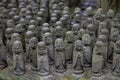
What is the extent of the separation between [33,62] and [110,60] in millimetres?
684

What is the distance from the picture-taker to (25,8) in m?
3.13

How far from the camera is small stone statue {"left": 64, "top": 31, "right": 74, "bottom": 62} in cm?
244

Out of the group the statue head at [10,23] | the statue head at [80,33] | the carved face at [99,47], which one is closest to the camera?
the carved face at [99,47]

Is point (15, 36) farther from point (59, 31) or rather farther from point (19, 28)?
point (59, 31)

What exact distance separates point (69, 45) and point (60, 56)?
0.44 feet

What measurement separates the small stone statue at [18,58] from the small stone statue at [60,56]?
0.96 ft

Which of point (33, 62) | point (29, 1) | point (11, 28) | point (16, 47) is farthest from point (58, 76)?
point (29, 1)

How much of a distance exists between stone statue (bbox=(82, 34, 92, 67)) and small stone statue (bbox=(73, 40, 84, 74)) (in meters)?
0.09

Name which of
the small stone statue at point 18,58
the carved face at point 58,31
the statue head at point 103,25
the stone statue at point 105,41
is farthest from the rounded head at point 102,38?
the small stone statue at point 18,58

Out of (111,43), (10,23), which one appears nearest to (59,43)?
(111,43)

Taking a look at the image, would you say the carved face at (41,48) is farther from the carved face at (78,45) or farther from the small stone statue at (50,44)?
the carved face at (78,45)

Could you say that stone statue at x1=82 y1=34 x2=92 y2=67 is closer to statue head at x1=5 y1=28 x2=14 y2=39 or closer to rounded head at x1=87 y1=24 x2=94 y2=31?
rounded head at x1=87 y1=24 x2=94 y2=31

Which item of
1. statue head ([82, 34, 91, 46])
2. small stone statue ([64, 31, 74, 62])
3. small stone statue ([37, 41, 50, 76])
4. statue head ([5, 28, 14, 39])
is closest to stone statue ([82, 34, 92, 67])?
statue head ([82, 34, 91, 46])

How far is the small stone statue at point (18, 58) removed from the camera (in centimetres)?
237
